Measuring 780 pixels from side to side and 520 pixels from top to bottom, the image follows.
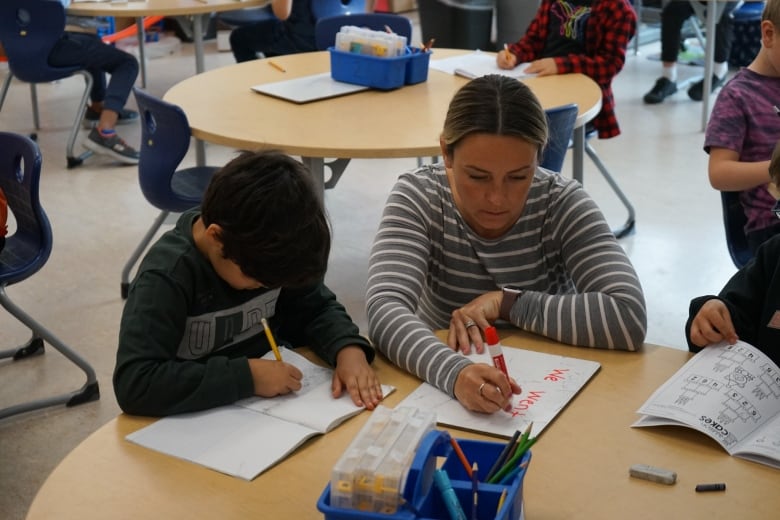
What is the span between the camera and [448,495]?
3.19ft

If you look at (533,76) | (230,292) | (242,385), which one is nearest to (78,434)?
(230,292)

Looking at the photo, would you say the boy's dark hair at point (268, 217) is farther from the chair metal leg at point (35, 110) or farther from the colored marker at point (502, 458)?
the chair metal leg at point (35, 110)

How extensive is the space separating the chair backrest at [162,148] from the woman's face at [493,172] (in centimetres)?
120

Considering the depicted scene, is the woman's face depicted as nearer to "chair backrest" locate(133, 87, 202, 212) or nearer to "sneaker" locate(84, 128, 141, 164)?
"chair backrest" locate(133, 87, 202, 212)

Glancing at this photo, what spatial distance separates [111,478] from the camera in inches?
45.6

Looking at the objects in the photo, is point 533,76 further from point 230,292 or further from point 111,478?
point 111,478

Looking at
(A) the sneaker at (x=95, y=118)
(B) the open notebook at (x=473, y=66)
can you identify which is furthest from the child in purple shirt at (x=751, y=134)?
(A) the sneaker at (x=95, y=118)

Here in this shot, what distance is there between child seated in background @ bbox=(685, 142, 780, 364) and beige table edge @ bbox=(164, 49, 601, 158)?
0.98 metres

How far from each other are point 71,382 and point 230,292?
1.45 metres

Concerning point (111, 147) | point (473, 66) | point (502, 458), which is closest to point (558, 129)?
point (473, 66)

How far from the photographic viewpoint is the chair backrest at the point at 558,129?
2.54m

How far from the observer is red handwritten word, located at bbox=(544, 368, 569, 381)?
1.39 meters

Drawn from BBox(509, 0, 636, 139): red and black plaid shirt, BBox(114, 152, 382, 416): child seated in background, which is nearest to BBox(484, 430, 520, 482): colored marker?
BBox(114, 152, 382, 416): child seated in background

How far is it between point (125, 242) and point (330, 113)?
1413 mm
